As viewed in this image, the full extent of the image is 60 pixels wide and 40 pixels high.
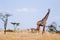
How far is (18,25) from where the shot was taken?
149ft

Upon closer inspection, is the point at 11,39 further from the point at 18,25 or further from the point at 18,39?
the point at 18,25

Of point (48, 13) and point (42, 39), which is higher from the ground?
point (48, 13)

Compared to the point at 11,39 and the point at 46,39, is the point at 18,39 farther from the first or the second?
the point at 46,39

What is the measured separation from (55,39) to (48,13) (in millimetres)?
7773

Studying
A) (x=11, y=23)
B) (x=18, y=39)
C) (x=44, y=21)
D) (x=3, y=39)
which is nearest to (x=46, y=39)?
(x=18, y=39)

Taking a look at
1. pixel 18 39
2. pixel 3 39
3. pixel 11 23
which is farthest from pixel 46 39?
pixel 11 23

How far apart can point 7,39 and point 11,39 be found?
0.26 meters

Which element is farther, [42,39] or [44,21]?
[44,21]

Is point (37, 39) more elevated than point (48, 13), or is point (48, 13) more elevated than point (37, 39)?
point (48, 13)

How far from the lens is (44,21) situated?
20594 mm

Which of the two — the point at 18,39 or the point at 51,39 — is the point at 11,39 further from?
the point at 51,39

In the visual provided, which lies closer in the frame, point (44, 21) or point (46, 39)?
point (46, 39)

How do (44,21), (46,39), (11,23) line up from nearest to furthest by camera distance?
(46,39) < (44,21) < (11,23)

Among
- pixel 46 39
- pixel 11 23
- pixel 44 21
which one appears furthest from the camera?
pixel 11 23
